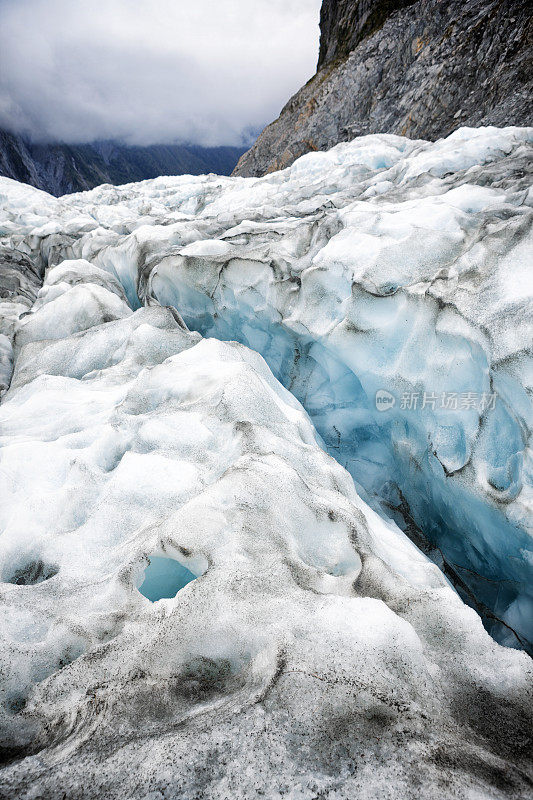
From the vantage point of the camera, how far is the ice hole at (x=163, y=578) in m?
2.27

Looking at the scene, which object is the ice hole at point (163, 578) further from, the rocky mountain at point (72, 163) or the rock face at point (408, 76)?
the rocky mountain at point (72, 163)

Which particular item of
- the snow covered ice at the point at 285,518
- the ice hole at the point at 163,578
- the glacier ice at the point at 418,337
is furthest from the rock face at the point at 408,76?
the ice hole at the point at 163,578

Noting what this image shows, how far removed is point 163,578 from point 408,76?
30.2m

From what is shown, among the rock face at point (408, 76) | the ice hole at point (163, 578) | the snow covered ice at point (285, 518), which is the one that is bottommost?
the ice hole at point (163, 578)

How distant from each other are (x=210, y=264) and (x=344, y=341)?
8.95 ft

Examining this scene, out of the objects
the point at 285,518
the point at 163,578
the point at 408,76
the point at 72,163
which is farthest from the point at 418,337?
the point at 72,163

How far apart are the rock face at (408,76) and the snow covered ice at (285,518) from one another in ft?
40.3

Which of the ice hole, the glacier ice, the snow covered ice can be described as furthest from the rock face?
the ice hole

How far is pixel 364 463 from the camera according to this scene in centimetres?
509

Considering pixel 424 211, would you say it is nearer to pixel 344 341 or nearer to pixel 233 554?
pixel 344 341

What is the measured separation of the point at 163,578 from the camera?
2307 millimetres

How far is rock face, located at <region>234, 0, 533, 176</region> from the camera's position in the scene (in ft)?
50.1

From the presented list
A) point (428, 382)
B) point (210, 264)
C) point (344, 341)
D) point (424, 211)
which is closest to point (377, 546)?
point (428, 382)

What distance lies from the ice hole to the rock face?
15.8m
